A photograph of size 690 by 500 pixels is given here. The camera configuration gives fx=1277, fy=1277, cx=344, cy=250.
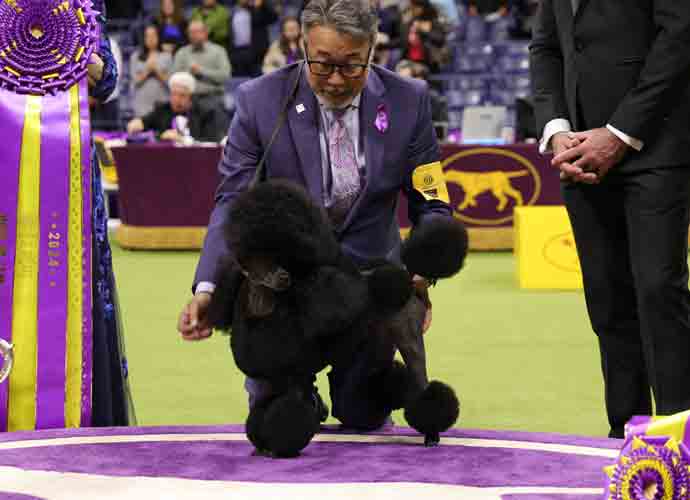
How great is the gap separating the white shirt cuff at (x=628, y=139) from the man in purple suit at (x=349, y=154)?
370 millimetres

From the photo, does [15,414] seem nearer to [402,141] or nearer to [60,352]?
[60,352]

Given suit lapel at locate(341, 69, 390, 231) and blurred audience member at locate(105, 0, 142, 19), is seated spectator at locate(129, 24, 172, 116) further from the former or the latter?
suit lapel at locate(341, 69, 390, 231)

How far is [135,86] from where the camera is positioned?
35.1ft

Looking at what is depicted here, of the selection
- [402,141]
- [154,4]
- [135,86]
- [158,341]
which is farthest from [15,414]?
[154,4]

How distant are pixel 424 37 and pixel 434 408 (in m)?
8.90

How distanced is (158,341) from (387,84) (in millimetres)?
2583

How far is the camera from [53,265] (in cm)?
268

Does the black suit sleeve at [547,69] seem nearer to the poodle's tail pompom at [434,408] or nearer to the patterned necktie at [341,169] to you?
the patterned necktie at [341,169]

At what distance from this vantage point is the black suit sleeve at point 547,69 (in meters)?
2.77

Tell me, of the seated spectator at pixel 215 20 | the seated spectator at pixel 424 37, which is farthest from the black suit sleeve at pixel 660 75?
the seated spectator at pixel 215 20

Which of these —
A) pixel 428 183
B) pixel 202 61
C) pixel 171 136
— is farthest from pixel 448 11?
pixel 428 183

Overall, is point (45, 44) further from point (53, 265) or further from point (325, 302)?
point (325, 302)

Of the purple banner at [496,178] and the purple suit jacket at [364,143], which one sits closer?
the purple suit jacket at [364,143]

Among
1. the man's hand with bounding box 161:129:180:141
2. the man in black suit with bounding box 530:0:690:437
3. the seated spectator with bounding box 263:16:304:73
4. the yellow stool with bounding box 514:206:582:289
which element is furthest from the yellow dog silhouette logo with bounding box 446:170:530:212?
the man in black suit with bounding box 530:0:690:437
